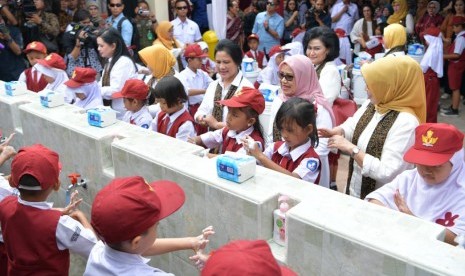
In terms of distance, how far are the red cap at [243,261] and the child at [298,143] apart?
115cm

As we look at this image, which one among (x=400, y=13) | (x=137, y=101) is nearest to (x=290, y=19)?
(x=400, y=13)

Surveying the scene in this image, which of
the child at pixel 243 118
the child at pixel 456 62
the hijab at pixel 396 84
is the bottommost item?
the child at pixel 456 62

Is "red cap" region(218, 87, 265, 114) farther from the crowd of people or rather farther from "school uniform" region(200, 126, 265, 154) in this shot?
"school uniform" region(200, 126, 265, 154)

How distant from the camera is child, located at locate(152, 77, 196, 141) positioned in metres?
3.12

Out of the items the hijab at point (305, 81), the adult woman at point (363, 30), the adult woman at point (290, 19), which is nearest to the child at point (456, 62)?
the adult woman at point (363, 30)

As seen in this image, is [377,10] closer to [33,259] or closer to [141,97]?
[141,97]

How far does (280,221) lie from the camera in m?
1.84

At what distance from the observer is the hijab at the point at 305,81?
9.35ft

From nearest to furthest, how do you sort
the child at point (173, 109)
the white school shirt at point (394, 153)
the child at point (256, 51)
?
1. the white school shirt at point (394, 153)
2. the child at point (173, 109)
3. the child at point (256, 51)

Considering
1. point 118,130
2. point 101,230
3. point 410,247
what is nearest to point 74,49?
point 118,130

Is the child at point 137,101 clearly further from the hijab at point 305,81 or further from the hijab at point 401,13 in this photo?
the hijab at point 401,13

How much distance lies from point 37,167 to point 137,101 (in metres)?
1.64

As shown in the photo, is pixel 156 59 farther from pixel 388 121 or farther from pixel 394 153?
pixel 394 153

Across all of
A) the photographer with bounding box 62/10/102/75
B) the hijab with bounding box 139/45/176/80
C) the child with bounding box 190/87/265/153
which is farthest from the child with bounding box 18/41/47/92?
the child with bounding box 190/87/265/153
